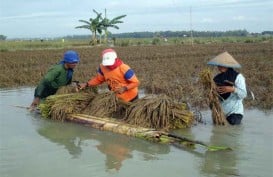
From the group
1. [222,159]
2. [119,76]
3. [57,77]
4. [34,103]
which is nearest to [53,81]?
[57,77]

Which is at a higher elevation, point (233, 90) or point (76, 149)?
point (233, 90)

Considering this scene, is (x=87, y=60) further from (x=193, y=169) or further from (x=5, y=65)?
(x=193, y=169)

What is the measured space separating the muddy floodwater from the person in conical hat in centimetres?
27

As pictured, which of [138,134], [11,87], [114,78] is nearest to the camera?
[138,134]

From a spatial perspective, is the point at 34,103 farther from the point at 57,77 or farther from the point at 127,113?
the point at 127,113

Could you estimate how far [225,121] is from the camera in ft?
23.1

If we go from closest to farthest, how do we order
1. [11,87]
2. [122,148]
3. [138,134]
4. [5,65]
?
[122,148], [138,134], [11,87], [5,65]

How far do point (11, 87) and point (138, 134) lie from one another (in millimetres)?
7682

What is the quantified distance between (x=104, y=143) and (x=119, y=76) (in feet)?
5.24

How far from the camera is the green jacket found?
314 inches

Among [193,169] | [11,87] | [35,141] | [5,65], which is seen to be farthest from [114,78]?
[5,65]

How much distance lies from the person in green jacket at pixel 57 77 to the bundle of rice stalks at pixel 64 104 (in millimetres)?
433

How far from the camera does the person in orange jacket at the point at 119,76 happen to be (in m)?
7.21

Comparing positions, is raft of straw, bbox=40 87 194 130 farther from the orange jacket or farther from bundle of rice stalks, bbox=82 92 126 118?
the orange jacket
